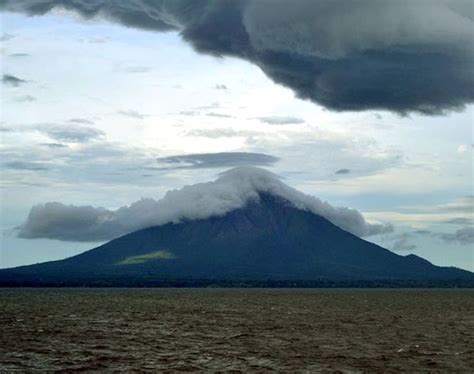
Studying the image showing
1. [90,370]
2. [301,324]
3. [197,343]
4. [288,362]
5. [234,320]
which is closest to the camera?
[90,370]

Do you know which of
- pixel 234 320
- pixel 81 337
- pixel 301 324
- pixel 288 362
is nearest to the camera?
pixel 288 362

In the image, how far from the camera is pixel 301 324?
113 meters

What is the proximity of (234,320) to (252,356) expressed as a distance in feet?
187

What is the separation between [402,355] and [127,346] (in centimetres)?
2660

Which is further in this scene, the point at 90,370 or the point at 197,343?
the point at 197,343

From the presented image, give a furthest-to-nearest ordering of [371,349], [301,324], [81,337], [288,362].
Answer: [301,324] → [81,337] → [371,349] → [288,362]

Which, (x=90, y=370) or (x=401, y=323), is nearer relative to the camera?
(x=90, y=370)

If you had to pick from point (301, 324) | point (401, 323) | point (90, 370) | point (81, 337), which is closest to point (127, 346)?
point (81, 337)

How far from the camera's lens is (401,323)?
120 meters

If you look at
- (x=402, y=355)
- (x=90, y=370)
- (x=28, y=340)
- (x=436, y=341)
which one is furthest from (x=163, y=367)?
(x=436, y=341)

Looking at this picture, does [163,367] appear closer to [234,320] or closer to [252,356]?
[252,356]

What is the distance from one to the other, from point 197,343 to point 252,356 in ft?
47.8

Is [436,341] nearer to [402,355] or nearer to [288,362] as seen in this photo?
[402,355]

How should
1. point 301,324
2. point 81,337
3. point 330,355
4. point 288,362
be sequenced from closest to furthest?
point 288,362, point 330,355, point 81,337, point 301,324
